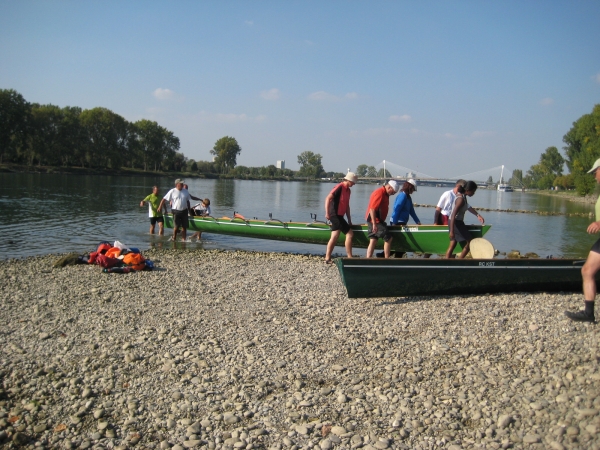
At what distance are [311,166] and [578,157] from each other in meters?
131

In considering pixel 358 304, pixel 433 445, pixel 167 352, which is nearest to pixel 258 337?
pixel 167 352

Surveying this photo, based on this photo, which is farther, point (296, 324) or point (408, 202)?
point (408, 202)

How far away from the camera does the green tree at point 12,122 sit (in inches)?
3056

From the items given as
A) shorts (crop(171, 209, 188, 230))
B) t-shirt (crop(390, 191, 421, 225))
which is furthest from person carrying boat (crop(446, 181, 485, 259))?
A: shorts (crop(171, 209, 188, 230))

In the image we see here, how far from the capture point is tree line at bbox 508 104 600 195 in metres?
56.2

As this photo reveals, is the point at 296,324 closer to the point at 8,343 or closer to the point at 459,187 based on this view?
the point at 8,343

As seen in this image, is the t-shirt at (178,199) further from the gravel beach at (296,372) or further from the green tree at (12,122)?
the green tree at (12,122)

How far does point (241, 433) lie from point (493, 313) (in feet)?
13.0

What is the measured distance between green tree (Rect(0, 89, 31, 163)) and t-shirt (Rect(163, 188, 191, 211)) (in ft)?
252

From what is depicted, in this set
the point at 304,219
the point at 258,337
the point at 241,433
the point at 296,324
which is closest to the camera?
the point at 241,433

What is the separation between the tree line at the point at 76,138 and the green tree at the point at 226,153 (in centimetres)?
3273

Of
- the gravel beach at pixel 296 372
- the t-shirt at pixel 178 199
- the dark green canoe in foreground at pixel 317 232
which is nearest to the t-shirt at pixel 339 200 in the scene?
the dark green canoe in foreground at pixel 317 232

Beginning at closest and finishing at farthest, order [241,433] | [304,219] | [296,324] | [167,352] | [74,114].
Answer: [241,433] < [167,352] < [296,324] < [304,219] < [74,114]

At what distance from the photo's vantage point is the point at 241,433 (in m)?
4.28
